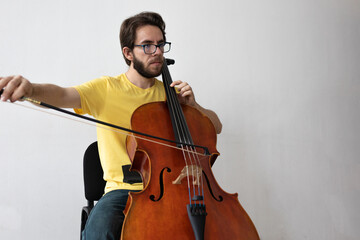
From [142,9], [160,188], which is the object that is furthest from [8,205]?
[142,9]

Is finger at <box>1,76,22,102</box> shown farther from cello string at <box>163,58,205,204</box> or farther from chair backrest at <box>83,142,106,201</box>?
chair backrest at <box>83,142,106,201</box>

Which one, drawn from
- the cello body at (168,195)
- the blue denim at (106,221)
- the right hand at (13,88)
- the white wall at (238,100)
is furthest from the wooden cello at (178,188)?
the white wall at (238,100)

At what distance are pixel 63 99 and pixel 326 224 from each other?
6.08 feet

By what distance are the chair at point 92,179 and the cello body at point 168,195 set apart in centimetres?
35

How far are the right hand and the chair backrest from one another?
0.66m

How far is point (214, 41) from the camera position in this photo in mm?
A: 2242

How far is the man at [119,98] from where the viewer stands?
121 centimetres

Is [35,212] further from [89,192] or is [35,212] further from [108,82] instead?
[108,82]

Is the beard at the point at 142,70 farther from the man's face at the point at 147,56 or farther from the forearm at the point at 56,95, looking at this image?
the forearm at the point at 56,95

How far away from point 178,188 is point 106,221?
28 cm

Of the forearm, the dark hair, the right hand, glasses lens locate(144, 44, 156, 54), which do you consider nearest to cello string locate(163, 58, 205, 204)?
glasses lens locate(144, 44, 156, 54)

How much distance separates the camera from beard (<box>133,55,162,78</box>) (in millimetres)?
1547

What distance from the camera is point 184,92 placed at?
4.74ft

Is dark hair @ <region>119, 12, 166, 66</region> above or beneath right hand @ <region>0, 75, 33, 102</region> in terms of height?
above
